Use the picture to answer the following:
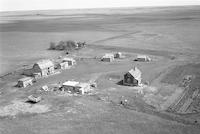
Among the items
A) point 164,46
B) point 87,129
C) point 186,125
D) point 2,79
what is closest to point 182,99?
point 186,125

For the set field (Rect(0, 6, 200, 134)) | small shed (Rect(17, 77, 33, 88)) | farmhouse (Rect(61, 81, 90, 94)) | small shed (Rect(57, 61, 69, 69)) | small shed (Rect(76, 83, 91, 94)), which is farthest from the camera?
small shed (Rect(57, 61, 69, 69))

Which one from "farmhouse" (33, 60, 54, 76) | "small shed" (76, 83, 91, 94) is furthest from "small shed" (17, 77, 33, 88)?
"small shed" (76, 83, 91, 94)

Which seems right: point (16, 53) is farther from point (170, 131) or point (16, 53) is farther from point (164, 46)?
point (170, 131)

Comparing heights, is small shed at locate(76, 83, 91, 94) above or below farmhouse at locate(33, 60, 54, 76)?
below

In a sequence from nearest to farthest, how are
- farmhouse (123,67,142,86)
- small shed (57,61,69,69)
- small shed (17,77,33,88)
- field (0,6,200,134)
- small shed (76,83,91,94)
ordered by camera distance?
field (0,6,200,134) → small shed (76,83,91,94) → farmhouse (123,67,142,86) → small shed (17,77,33,88) → small shed (57,61,69,69)

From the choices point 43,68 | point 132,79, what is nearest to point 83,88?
point 132,79

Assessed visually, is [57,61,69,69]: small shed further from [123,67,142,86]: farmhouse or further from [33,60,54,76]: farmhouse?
[123,67,142,86]: farmhouse

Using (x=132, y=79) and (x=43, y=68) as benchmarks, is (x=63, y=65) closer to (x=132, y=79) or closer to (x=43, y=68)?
(x=43, y=68)

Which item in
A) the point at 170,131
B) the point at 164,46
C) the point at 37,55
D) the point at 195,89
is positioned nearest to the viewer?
the point at 170,131
